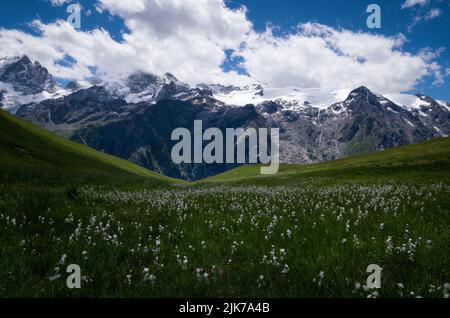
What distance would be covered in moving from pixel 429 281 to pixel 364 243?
1.69m

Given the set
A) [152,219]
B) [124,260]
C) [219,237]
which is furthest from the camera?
[152,219]

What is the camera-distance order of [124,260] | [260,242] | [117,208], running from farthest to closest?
[117,208]
[260,242]
[124,260]

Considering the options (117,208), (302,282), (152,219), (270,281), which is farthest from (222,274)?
(117,208)

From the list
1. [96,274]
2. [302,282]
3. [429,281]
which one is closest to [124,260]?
[96,274]

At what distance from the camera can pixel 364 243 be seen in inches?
254

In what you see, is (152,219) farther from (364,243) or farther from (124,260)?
(364,243)

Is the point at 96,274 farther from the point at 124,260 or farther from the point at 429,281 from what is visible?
the point at 429,281

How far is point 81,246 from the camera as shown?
6.47 m
